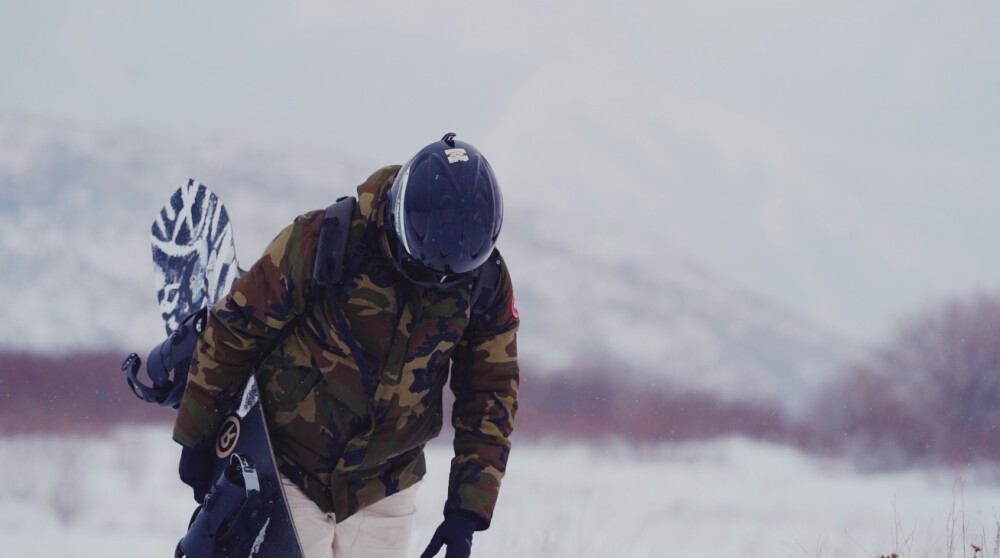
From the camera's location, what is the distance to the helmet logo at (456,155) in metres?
1.94

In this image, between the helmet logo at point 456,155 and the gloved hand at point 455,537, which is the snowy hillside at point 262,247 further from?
the helmet logo at point 456,155

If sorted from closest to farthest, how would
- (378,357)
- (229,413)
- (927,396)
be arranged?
(378,357) → (229,413) → (927,396)

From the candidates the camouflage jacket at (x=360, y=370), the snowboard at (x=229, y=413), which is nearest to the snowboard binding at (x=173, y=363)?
the snowboard at (x=229, y=413)

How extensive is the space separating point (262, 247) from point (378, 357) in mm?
7930

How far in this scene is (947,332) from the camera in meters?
9.95

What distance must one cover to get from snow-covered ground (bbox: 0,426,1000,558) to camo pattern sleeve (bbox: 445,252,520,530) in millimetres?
2548

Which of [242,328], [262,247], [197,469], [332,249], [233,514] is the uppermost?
[262,247]

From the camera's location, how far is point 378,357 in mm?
1986

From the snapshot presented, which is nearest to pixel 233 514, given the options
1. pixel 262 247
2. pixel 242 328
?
pixel 242 328

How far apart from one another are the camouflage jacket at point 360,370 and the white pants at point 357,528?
0.10 ft

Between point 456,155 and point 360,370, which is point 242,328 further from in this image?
point 456,155

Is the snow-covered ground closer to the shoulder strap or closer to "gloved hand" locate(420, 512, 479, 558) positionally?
"gloved hand" locate(420, 512, 479, 558)

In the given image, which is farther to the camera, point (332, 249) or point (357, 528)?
point (357, 528)

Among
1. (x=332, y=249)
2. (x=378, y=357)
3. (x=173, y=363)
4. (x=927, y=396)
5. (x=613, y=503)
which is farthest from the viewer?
(x=927, y=396)
